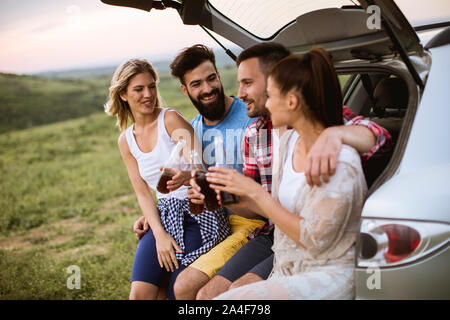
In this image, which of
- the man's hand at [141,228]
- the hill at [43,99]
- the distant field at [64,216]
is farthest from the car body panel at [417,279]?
Result: the hill at [43,99]

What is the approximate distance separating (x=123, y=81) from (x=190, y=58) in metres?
Result: 0.51

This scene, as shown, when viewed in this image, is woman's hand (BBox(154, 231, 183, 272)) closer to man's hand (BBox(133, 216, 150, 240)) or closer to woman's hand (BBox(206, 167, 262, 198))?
man's hand (BBox(133, 216, 150, 240))

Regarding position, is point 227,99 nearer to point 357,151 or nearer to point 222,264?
point 222,264

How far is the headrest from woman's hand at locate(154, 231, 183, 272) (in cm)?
181

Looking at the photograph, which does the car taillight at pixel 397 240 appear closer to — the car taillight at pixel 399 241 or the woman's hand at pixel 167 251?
the car taillight at pixel 399 241

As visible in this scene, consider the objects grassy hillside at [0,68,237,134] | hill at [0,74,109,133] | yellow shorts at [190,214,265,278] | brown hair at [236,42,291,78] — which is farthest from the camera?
hill at [0,74,109,133]

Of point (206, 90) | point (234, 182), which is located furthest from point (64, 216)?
point (234, 182)

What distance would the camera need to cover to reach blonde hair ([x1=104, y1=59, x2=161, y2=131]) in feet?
9.00

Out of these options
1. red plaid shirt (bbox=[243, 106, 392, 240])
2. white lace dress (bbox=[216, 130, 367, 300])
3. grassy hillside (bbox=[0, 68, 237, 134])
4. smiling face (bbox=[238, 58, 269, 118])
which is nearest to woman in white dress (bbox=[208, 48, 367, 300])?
white lace dress (bbox=[216, 130, 367, 300])

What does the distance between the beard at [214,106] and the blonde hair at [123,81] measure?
0.29 metres

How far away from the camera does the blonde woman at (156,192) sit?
2418 millimetres

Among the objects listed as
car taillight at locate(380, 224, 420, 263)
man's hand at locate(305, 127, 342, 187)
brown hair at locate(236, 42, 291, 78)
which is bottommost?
car taillight at locate(380, 224, 420, 263)

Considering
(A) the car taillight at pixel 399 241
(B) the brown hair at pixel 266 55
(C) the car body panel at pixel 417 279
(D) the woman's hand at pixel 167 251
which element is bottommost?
(D) the woman's hand at pixel 167 251

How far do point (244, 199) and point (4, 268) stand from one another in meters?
4.20
